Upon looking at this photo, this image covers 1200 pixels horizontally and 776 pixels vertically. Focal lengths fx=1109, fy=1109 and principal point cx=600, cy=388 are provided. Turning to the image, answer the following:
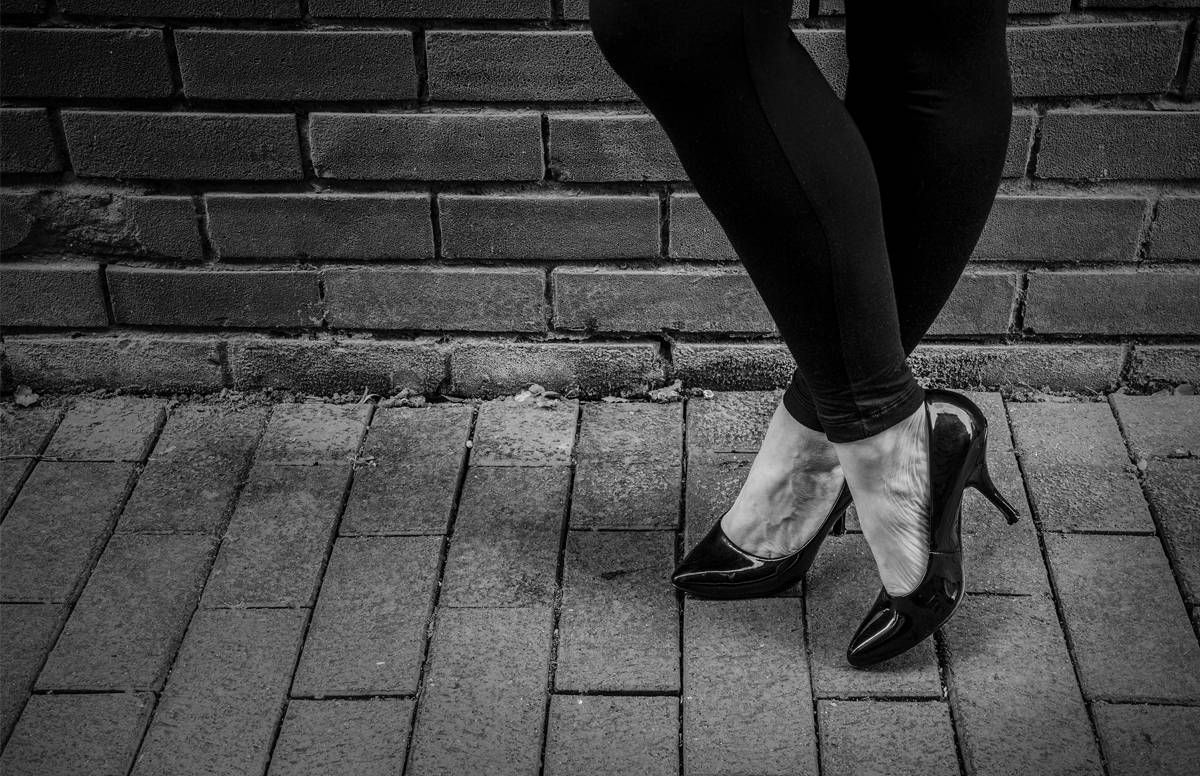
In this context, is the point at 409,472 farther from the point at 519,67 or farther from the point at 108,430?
the point at 519,67

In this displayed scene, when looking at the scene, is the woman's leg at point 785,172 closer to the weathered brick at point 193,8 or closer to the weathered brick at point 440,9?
the weathered brick at point 440,9

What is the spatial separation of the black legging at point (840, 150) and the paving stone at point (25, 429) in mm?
1294

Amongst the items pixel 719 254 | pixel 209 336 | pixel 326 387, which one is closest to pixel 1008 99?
pixel 719 254

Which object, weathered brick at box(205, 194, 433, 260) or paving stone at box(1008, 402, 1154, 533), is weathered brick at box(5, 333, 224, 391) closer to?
weathered brick at box(205, 194, 433, 260)

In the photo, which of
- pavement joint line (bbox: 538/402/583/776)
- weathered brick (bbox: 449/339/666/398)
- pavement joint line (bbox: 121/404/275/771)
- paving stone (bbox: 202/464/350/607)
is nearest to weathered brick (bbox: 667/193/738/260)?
weathered brick (bbox: 449/339/666/398)

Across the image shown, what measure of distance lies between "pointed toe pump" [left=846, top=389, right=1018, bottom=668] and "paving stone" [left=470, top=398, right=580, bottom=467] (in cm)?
61

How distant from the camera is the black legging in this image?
111cm

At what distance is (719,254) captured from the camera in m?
1.89

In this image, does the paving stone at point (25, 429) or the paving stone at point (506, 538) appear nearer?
the paving stone at point (506, 538)

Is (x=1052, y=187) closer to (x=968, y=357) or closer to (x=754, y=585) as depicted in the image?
(x=968, y=357)

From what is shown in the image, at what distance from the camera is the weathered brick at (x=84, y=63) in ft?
5.75

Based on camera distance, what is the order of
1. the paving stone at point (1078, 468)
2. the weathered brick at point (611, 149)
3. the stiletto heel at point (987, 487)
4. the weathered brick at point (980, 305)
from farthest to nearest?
the weathered brick at point (980, 305), the weathered brick at point (611, 149), the paving stone at point (1078, 468), the stiletto heel at point (987, 487)

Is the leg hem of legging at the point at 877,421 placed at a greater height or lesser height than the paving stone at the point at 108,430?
greater

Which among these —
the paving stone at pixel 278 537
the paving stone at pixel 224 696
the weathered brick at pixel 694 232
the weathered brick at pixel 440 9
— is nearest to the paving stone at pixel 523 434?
the paving stone at pixel 278 537
